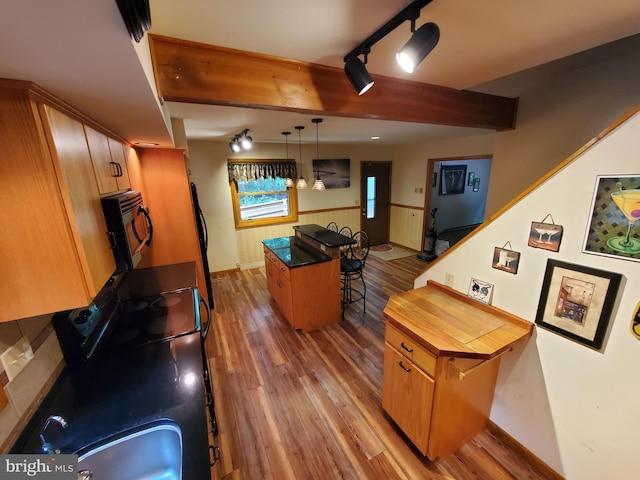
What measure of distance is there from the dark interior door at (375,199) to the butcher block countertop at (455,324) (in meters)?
A: 4.36

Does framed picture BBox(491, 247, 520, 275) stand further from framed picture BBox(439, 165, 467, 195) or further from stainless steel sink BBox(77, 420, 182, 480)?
framed picture BBox(439, 165, 467, 195)

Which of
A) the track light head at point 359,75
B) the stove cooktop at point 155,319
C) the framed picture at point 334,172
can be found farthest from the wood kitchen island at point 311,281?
the framed picture at point 334,172

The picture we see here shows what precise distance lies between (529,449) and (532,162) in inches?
Result: 98.2

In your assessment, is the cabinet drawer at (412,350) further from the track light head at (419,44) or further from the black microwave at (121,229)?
the black microwave at (121,229)

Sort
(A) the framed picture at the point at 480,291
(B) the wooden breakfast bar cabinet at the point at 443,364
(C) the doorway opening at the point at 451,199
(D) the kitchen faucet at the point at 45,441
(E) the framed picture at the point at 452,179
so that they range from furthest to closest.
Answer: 1. (E) the framed picture at the point at 452,179
2. (C) the doorway opening at the point at 451,199
3. (A) the framed picture at the point at 480,291
4. (B) the wooden breakfast bar cabinet at the point at 443,364
5. (D) the kitchen faucet at the point at 45,441

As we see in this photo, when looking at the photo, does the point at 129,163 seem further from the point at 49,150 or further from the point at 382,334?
the point at 382,334

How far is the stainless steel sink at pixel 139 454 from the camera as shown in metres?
0.94

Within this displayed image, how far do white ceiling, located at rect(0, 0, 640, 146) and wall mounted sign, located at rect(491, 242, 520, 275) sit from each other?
109cm

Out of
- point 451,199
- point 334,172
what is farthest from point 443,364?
point 451,199

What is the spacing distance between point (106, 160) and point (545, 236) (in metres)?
2.35

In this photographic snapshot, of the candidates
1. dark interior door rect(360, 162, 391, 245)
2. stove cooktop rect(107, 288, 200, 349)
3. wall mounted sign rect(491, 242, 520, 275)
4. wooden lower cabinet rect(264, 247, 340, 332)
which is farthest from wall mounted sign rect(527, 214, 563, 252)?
dark interior door rect(360, 162, 391, 245)

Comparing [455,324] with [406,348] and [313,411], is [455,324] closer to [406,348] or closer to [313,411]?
[406,348]

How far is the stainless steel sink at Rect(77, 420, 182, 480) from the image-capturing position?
3.09 ft

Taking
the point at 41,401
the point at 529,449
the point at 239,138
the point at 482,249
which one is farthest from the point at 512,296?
the point at 239,138
